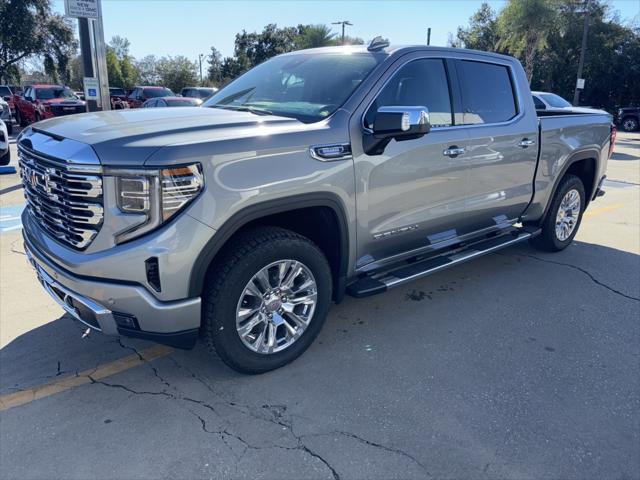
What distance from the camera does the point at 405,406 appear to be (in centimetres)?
294

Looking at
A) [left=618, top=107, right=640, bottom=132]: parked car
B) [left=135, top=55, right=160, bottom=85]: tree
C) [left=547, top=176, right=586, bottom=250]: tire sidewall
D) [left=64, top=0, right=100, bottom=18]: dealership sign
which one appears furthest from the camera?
[left=135, top=55, right=160, bottom=85]: tree

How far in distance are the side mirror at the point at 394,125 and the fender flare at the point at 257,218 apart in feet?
1.46

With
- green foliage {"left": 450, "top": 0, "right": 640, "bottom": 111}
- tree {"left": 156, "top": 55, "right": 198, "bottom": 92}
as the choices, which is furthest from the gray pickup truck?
tree {"left": 156, "top": 55, "right": 198, "bottom": 92}

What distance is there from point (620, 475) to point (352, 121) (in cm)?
239

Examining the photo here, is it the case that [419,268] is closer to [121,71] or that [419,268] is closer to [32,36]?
[32,36]

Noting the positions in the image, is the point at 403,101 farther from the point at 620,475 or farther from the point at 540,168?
the point at 620,475

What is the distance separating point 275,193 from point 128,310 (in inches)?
38.9

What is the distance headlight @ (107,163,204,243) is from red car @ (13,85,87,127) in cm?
1794

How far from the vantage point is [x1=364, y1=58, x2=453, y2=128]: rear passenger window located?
3567 mm

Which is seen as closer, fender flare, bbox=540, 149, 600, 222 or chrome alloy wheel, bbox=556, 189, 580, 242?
fender flare, bbox=540, 149, 600, 222

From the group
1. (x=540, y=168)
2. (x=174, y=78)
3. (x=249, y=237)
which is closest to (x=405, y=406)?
(x=249, y=237)

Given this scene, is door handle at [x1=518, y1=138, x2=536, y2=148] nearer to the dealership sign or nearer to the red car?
the dealership sign

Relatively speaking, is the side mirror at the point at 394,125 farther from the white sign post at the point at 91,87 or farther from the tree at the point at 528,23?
the tree at the point at 528,23

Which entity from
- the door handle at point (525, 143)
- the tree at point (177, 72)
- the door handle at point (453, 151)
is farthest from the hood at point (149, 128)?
the tree at point (177, 72)
